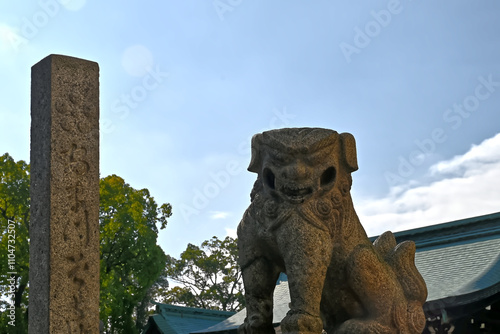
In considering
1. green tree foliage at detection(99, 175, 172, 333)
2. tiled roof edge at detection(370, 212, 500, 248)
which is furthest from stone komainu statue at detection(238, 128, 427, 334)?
green tree foliage at detection(99, 175, 172, 333)

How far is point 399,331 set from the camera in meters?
→ 4.51

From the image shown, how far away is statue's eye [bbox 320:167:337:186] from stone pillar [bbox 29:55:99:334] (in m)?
1.51

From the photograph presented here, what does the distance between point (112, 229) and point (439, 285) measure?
39.5 feet

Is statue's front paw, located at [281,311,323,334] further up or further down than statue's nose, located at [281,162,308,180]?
further down

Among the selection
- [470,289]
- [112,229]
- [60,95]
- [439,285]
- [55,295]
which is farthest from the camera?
[112,229]

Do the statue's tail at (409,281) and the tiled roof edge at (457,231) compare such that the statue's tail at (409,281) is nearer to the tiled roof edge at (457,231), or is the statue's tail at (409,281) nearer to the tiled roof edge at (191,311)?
the tiled roof edge at (457,231)

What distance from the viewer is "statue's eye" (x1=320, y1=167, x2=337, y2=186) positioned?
460 cm

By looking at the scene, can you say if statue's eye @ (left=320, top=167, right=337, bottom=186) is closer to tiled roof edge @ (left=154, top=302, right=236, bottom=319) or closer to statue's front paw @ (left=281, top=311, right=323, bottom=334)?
statue's front paw @ (left=281, top=311, right=323, bottom=334)

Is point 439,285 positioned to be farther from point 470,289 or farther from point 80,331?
point 80,331

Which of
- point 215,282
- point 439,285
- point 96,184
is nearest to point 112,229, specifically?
point 215,282

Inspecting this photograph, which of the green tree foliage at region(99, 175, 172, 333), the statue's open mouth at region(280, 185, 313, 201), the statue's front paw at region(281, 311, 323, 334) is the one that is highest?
the green tree foliage at region(99, 175, 172, 333)

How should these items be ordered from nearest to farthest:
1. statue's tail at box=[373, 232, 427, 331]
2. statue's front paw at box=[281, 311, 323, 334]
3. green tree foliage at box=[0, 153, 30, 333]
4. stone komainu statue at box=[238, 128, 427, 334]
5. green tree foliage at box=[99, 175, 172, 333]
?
statue's front paw at box=[281, 311, 323, 334], stone komainu statue at box=[238, 128, 427, 334], statue's tail at box=[373, 232, 427, 331], green tree foliage at box=[0, 153, 30, 333], green tree foliage at box=[99, 175, 172, 333]

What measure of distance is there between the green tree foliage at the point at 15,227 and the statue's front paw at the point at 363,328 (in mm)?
13984

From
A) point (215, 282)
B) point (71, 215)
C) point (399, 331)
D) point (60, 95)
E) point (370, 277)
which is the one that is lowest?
point (399, 331)
